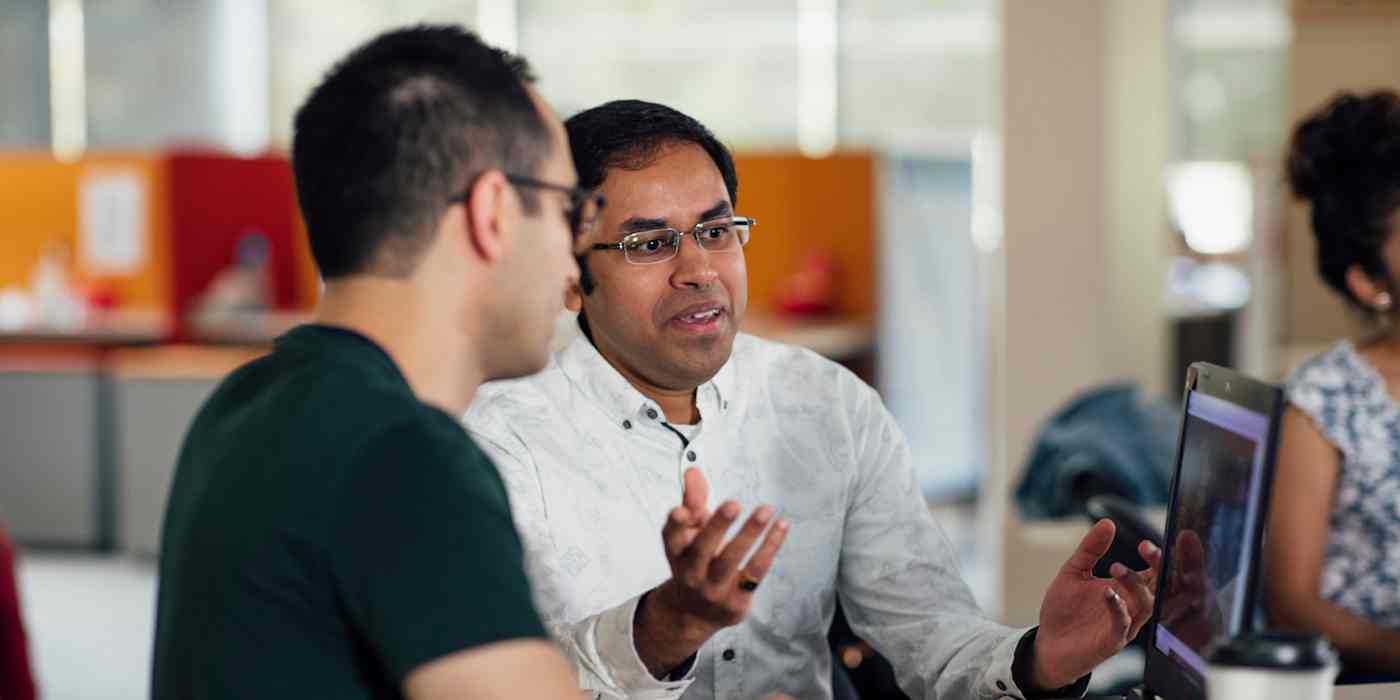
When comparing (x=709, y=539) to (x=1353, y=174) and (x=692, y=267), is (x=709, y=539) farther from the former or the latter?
(x=1353, y=174)

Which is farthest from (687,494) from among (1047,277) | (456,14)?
(456,14)

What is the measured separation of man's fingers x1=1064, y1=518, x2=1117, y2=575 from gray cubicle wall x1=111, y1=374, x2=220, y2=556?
5.04m

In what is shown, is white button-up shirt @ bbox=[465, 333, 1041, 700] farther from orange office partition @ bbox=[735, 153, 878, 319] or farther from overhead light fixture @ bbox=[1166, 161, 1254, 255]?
overhead light fixture @ bbox=[1166, 161, 1254, 255]

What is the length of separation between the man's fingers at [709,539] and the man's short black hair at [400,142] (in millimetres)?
272

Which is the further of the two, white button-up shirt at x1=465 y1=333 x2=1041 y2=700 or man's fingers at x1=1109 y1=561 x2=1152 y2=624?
white button-up shirt at x1=465 y1=333 x2=1041 y2=700

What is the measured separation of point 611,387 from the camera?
1.94 meters

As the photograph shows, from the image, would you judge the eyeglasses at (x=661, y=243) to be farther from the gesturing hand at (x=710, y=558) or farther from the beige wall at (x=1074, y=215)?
the beige wall at (x=1074, y=215)

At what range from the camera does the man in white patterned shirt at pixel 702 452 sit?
1.88m

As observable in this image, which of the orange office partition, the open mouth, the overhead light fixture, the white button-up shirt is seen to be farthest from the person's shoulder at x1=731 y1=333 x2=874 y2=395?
the overhead light fixture

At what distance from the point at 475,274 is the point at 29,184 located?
626cm

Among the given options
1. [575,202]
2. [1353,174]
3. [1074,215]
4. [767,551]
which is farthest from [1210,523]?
[1074,215]

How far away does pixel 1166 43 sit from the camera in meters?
4.87

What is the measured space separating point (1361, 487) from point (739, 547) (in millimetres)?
1158

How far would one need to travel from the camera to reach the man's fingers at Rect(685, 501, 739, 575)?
1299 mm
